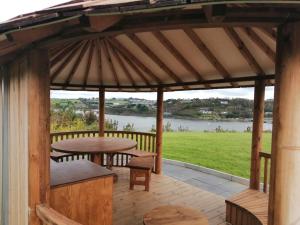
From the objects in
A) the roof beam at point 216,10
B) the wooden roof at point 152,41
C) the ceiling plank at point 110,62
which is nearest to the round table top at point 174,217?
the wooden roof at point 152,41

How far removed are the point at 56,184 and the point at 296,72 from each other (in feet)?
9.00

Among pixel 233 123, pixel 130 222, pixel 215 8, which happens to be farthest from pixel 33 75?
pixel 233 123

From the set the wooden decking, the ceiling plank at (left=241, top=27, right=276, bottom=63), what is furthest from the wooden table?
the ceiling plank at (left=241, top=27, right=276, bottom=63)

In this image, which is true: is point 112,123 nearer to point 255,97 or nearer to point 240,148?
point 240,148

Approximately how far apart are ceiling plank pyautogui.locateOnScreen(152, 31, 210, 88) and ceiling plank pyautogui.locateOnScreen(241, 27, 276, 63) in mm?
1491

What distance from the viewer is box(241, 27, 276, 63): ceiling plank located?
12.5 feet

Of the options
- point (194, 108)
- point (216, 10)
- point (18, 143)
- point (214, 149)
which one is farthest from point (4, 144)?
point (194, 108)

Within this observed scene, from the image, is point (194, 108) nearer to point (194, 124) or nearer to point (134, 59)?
point (194, 124)

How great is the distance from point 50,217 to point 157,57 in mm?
4281

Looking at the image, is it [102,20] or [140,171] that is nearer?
[102,20]

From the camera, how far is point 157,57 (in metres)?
5.77

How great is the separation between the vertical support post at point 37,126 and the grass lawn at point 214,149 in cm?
672

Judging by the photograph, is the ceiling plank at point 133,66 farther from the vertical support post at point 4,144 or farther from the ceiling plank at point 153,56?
the vertical support post at point 4,144

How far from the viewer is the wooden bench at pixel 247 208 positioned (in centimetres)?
401
